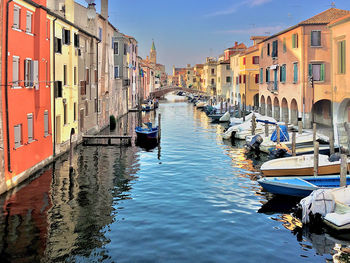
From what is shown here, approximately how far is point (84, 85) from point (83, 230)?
81.7 feet

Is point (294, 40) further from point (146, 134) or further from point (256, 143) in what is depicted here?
point (146, 134)

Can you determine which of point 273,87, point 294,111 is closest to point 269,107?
point 273,87

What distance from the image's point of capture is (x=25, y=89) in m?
22.7

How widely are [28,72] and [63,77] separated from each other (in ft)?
29.5

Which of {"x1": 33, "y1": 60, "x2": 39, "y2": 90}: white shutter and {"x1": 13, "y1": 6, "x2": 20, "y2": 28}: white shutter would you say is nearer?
{"x1": 13, "y1": 6, "x2": 20, "y2": 28}: white shutter

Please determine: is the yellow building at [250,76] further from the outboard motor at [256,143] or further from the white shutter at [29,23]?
the white shutter at [29,23]

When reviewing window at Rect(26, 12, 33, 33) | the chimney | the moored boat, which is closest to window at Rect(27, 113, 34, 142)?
window at Rect(26, 12, 33, 33)

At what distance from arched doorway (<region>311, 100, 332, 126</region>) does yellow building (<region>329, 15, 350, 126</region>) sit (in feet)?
43.8

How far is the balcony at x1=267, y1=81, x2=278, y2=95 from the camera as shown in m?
50.7

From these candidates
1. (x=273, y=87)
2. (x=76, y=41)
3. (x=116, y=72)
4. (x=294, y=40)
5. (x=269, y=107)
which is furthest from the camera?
(x=116, y=72)

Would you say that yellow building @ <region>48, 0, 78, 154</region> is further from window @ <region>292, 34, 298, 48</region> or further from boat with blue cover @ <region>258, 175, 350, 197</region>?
window @ <region>292, 34, 298, 48</region>

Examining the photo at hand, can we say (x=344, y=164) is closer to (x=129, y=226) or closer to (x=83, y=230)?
(x=129, y=226)

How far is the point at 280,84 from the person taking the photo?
49.3 metres

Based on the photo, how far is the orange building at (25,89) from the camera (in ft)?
66.0
